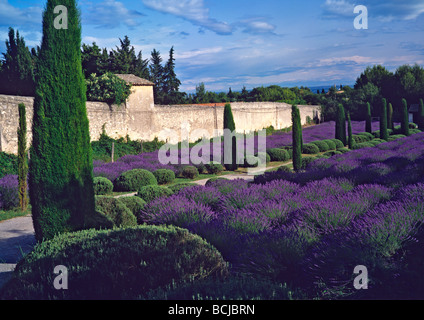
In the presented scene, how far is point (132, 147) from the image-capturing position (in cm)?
2202

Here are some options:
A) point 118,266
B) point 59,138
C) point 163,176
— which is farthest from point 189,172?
point 118,266

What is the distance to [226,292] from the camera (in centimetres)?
299

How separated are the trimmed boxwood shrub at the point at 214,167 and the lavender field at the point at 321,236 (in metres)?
10.1

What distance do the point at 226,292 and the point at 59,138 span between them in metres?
4.26

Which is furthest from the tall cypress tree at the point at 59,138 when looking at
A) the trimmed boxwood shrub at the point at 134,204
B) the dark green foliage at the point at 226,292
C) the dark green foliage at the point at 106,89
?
the dark green foliage at the point at 106,89

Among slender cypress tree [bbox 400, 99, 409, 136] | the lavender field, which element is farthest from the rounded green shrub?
slender cypress tree [bbox 400, 99, 409, 136]

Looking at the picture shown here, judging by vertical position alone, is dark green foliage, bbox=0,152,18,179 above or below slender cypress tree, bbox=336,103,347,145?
below

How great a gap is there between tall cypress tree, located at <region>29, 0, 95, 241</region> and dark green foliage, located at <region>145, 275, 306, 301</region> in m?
3.27

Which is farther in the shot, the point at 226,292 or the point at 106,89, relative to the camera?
the point at 106,89

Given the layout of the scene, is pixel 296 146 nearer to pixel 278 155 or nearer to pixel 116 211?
pixel 278 155

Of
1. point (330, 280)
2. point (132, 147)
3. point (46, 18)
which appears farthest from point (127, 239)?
point (132, 147)

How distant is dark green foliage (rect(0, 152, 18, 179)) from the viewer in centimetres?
1372

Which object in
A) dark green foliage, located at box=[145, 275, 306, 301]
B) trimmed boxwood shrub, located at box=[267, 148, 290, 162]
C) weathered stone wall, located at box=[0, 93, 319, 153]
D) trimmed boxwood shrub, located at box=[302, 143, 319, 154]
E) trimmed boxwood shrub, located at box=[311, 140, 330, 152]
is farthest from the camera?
trimmed boxwood shrub, located at box=[311, 140, 330, 152]

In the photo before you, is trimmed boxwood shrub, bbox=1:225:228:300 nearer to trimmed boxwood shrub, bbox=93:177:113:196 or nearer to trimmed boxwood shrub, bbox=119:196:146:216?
trimmed boxwood shrub, bbox=119:196:146:216
